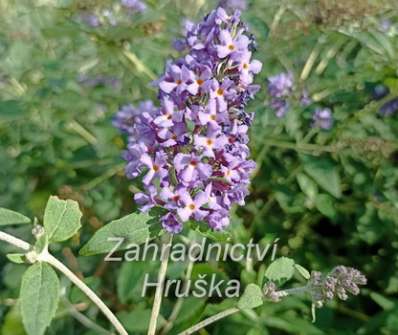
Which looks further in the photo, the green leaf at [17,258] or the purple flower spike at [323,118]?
the purple flower spike at [323,118]

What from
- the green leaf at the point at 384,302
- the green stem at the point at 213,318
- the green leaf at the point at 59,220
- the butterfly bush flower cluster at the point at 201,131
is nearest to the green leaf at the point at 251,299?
the green stem at the point at 213,318

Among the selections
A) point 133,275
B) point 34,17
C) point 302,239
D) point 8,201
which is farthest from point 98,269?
point 34,17

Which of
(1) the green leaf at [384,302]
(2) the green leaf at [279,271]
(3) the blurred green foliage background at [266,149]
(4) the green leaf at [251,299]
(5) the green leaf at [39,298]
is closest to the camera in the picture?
(5) the green leaf at [39,298]

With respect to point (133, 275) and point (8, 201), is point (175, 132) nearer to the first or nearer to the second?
point (133, 275)

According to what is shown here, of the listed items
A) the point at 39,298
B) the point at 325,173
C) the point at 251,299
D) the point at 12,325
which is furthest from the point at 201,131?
the point at 12,325

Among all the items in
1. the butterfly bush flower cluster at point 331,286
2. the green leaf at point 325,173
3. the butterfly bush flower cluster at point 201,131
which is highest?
the butterfly bush flower cluster at point 201,131

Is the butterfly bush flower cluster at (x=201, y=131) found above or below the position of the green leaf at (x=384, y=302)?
above

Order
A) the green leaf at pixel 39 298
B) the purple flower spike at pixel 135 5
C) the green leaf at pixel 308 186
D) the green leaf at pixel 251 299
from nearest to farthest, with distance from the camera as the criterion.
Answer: the green leaf at pixel 39 298 → the green leaf at pixel 251 299 → the green leaf at pixel 308 186 → the purple flower spike at pixel 135 5

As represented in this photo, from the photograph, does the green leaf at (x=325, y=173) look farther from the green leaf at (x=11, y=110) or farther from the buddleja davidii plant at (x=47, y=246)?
the green leaf at (x=11, y=110)
